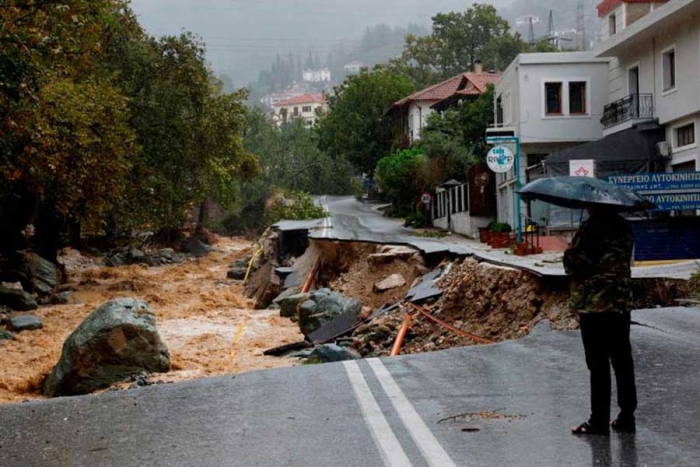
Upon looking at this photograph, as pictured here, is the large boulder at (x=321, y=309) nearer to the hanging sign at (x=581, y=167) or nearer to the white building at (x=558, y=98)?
the hanging sign at (x=581, y=167)

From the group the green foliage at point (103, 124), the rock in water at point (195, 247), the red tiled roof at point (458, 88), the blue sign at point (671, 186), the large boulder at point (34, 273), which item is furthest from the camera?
the red tiled roof at point (458, 88)

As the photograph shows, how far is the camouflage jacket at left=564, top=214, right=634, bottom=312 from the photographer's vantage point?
679 cm

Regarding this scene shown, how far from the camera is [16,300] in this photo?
2952cm

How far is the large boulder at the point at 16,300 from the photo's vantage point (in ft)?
96.2

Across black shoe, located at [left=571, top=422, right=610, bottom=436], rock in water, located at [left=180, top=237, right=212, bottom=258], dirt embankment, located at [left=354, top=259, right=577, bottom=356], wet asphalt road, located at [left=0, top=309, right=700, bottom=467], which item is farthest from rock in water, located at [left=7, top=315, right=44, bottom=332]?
rock in water, located at [left=180, top=237, right=212, bottom=258]

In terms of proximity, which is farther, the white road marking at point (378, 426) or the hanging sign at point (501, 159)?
the hanging sign at point (501, 159)

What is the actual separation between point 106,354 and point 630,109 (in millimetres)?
23967

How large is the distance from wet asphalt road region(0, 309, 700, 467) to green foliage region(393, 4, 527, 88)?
3477 inches

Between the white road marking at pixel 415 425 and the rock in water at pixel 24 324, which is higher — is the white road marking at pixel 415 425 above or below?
above

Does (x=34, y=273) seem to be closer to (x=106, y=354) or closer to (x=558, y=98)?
(x=106, y=354)

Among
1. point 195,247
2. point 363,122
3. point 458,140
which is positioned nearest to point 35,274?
point 195,247

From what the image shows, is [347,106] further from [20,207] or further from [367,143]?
[20,207]

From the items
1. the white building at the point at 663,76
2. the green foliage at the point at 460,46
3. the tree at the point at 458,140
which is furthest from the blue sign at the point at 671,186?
the green foliage at the point at 460,46

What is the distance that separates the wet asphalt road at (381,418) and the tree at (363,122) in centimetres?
6579
